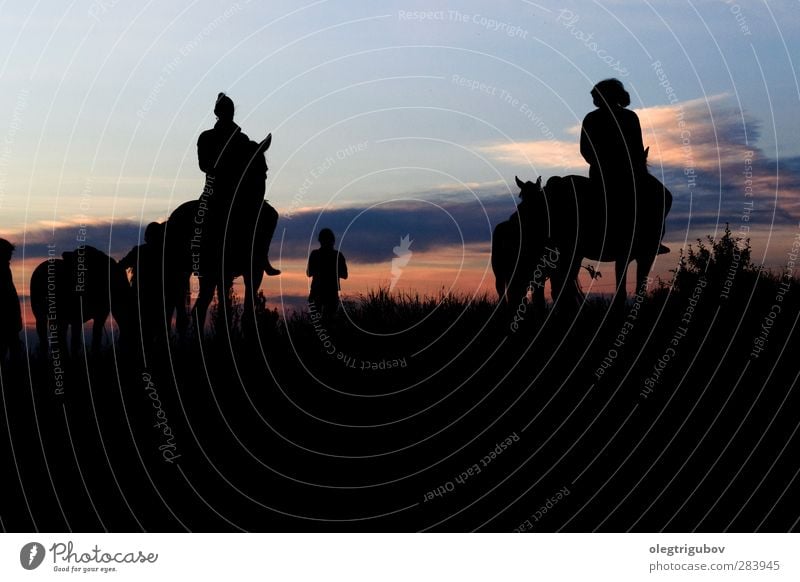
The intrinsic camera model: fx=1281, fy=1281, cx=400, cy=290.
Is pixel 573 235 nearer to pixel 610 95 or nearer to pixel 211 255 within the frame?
pixel 610 95

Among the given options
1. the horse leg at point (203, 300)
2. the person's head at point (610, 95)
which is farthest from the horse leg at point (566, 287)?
the horse leg at point (203, 300)

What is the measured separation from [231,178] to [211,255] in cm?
121

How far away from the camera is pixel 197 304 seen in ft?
62.7

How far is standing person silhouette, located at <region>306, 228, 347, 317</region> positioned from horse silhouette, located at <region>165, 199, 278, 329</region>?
0.97 m

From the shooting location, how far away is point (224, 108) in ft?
61.4

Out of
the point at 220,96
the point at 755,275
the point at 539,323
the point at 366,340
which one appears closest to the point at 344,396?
the point at 366,340

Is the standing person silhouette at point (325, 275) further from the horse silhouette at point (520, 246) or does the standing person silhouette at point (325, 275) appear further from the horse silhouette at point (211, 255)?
the horse silhouette at point (520, 246)

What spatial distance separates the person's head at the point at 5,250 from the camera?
19922 mm

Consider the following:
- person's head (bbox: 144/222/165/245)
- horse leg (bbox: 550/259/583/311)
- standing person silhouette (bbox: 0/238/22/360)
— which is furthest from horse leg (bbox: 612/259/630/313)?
standing person silhouette (bbox: 0/238/22/360)

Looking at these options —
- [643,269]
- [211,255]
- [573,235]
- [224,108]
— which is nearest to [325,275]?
[211,255]

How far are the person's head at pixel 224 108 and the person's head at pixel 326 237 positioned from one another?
2186mm

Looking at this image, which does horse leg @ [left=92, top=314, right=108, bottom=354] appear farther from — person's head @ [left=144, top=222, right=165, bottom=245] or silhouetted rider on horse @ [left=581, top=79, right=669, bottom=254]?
silhouetted rider on horse @ [left=581, top=79, right=669, bottom=254]

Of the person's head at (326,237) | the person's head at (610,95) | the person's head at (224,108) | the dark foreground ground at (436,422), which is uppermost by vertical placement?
the person's head at (610,95)
